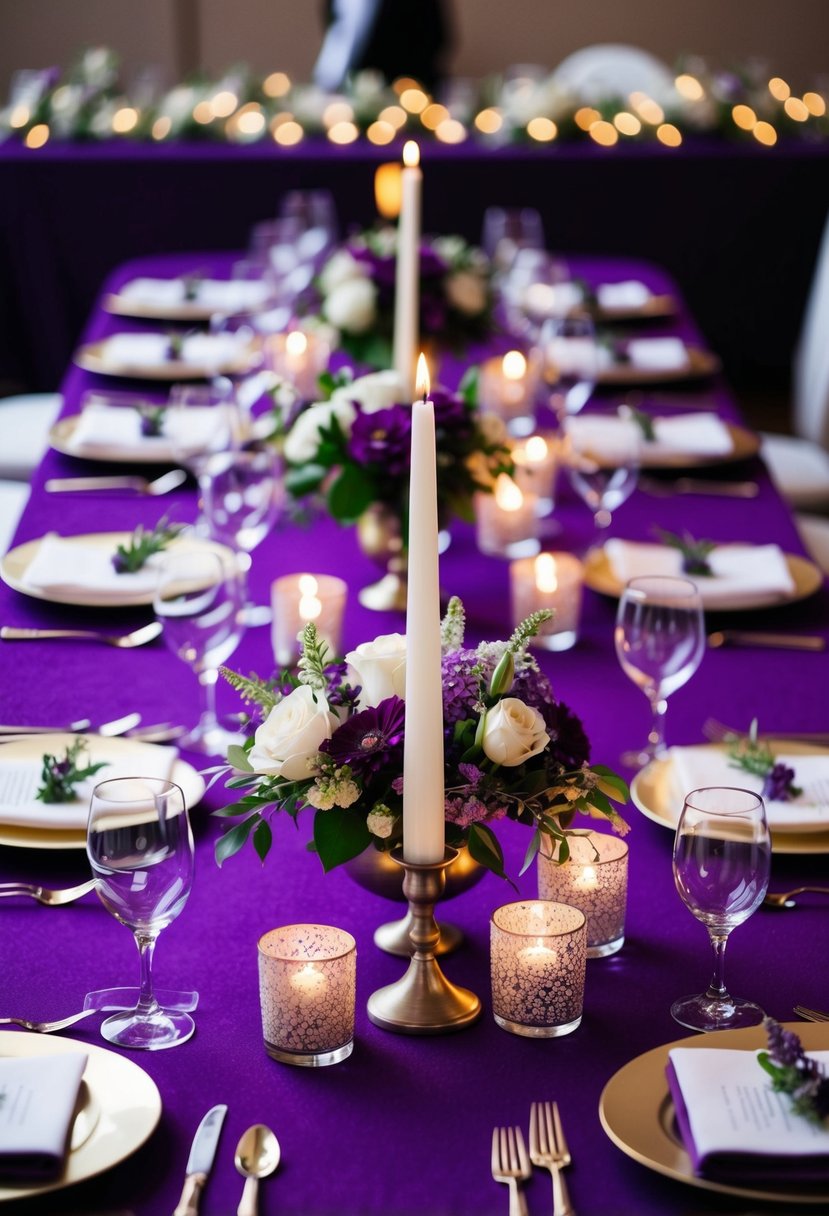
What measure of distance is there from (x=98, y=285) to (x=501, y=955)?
493 centimetres

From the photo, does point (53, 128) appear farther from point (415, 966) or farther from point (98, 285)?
point (415, 966)

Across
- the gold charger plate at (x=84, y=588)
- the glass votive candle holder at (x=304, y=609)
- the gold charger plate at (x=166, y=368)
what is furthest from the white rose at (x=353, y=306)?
the glass votive candle holder at (x=304, y=609)

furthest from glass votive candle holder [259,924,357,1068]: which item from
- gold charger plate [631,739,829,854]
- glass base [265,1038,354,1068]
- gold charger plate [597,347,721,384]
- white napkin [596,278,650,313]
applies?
white napkin [596,278,650,313]

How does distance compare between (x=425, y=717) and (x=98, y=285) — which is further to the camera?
(x=98, y=285)

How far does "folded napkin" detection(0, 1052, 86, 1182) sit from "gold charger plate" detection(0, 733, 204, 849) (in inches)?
14.8

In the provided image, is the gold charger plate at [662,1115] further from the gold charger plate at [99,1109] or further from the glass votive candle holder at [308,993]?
the gold charger plate at [99,1109]

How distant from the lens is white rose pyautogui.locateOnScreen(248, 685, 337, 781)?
48.7 inches

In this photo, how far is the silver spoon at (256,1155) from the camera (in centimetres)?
110

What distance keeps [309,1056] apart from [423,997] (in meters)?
0.11

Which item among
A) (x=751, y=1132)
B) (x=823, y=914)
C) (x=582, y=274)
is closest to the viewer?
(x=751, y=1132)

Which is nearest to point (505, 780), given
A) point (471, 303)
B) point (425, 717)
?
point (425, 717)

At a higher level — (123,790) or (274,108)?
(274,108)

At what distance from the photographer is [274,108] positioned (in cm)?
604

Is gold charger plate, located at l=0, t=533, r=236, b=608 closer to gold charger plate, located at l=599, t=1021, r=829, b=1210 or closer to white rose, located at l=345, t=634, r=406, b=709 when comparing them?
white rose, located at l=345, t=634, r=406, b=709
